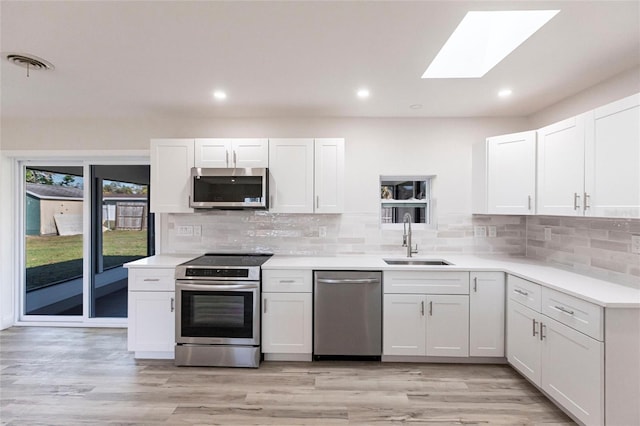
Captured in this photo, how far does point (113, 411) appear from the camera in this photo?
2.20m

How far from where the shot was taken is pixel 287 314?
286 cm

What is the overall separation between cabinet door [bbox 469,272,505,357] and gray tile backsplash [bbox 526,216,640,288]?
0.66 metres

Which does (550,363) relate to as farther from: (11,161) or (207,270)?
(11,161)

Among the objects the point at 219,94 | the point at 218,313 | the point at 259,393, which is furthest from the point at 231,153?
the point at 259,393

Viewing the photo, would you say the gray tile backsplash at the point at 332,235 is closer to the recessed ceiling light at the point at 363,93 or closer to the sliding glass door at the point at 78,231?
the sliding glass door at the point at 78,231

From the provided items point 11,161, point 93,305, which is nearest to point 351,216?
point 93,305

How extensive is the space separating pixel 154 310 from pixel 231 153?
5.51ft

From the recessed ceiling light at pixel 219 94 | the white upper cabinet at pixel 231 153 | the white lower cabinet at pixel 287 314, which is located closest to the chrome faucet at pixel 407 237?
the white lower cabinet at pixel 287 314

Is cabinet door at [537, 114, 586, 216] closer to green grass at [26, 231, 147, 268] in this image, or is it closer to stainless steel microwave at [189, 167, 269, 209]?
stainless steel microwave at [189, 167, 269, 209]

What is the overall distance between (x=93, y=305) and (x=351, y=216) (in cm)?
331

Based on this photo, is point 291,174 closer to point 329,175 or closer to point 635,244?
point 329,175

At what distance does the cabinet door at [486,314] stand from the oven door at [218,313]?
1.95m

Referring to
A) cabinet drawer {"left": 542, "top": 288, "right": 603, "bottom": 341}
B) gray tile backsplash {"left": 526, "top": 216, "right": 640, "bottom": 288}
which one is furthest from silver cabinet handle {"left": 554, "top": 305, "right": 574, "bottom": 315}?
gray tile backsplash {"left": 526, "top": 216, "right": 640, "bottom": 288}

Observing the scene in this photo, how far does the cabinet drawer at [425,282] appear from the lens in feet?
9.20
